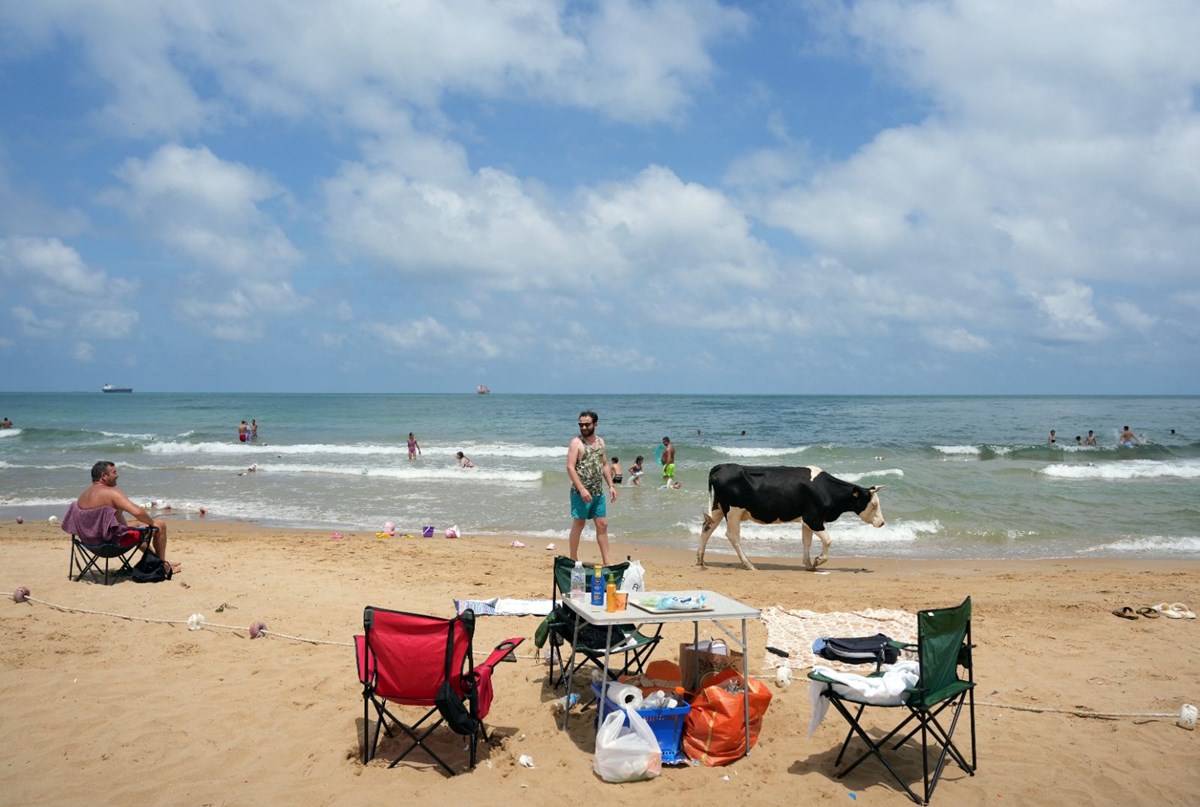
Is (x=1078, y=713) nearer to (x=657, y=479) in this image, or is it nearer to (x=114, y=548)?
(x=114, y=548)

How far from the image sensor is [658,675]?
216 inches

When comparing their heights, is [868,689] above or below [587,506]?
below

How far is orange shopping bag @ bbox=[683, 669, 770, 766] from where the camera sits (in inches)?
193

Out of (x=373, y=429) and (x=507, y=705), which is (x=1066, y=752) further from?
(x=373, y=429)

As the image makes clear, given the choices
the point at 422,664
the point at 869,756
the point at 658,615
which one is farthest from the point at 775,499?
the point at 422,664

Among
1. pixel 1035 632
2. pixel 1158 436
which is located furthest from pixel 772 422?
pixel 1035 632

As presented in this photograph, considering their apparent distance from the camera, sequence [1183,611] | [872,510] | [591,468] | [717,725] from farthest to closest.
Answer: [872,510] → [591,468] → [1183,611] → [717,725]

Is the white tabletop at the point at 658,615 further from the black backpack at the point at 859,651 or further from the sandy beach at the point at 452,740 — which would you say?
the sandy beach at the point at 452,740

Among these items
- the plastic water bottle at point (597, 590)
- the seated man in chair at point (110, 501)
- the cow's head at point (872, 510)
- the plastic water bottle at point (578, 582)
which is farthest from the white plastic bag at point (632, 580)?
the cow's head at point (872, 510)

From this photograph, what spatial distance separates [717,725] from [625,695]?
1.96 feet

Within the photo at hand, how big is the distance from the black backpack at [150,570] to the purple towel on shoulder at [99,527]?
1.01 ft

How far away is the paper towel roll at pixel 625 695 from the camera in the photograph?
16.2ft

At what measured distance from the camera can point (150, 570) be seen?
29.0ft

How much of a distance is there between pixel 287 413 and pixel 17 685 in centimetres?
6155
